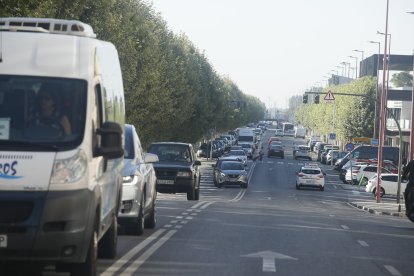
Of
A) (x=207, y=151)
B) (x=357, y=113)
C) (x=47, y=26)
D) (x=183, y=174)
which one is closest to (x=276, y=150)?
(x=357, y=113)

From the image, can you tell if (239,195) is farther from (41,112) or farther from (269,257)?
(41,112)

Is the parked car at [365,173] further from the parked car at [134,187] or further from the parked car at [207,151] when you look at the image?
the parked car at [134,187]

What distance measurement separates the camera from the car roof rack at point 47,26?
1145 centimetres

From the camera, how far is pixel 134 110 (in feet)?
180

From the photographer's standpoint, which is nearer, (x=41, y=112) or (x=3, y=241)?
(x=3, y=241)

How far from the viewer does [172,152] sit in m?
33.8

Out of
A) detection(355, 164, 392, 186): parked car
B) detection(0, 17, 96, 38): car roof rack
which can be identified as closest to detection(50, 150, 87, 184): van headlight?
detection(0, 17, 96, 38): car roof rack

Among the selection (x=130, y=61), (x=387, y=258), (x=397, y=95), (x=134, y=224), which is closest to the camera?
(x=387, y=258)

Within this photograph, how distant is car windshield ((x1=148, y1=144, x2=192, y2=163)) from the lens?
110ft

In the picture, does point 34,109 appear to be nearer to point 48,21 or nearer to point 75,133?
point 75,133

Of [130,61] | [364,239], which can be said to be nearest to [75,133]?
[364,239]

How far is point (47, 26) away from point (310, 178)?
54.8 metres

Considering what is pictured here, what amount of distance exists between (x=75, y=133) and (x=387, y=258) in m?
7.79

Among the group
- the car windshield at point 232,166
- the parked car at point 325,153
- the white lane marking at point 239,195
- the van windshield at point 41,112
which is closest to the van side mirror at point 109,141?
the van windshield at point 41,112
